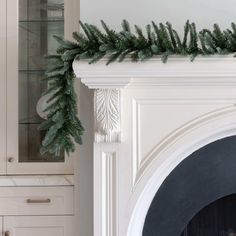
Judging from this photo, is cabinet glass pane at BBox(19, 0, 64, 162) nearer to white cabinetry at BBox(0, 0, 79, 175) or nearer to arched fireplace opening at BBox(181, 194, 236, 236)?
white cabinetry at BBox(0, 0, 79, 175)

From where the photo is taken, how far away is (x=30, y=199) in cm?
206

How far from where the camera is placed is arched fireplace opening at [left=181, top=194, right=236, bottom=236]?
6.64ft

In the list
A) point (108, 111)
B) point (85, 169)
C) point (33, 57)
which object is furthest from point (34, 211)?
point (33, 57)

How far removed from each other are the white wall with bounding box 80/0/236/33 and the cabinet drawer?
0.76m

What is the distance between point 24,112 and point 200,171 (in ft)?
2.95

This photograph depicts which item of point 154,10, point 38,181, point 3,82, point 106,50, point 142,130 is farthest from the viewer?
point 3,82

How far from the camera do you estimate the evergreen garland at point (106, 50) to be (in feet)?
5.64

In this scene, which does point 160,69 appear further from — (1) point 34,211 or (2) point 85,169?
(1) point 34,211

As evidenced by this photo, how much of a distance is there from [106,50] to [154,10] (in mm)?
378

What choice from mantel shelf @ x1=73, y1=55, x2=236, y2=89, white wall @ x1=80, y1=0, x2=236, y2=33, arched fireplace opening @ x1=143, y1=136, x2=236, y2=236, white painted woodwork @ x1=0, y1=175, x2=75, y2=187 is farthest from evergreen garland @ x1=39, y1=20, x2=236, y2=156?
arched fireplace opening @ x1=143, y1=136, x2=236, y2=236

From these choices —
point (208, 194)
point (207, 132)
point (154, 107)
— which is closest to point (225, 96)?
point (207, 132)

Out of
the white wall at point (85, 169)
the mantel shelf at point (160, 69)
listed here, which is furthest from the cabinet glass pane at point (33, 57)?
the mantel shelf at point (160, 69)

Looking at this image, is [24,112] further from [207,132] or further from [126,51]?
[207,132]

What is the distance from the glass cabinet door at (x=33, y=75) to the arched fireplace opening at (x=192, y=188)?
1.70ft
